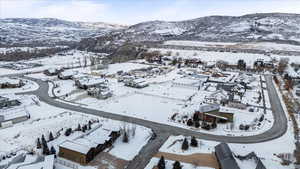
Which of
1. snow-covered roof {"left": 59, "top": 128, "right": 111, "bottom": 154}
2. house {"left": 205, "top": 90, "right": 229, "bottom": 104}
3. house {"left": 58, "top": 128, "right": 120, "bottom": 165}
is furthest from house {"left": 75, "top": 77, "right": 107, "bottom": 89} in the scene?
house {"left": 205, "top": 90, "right": 229, "bottom": 104}

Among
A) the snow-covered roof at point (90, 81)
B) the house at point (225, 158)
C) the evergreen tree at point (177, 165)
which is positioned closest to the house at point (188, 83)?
the snow-covered roof at point (90, 81)

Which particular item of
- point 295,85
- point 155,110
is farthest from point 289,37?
point 155,110

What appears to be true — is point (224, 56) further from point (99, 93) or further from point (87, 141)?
point (87, 141)

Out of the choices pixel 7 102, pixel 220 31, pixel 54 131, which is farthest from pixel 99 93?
pixel 220 31

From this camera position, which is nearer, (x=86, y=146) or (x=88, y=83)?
(x=86, y=146)

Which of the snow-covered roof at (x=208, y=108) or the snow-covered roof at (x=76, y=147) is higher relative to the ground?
the snow-covered roof at (x=208, y=108)

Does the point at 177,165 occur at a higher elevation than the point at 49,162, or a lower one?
lower

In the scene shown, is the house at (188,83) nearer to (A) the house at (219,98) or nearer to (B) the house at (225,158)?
(A) the house at (219,98)
